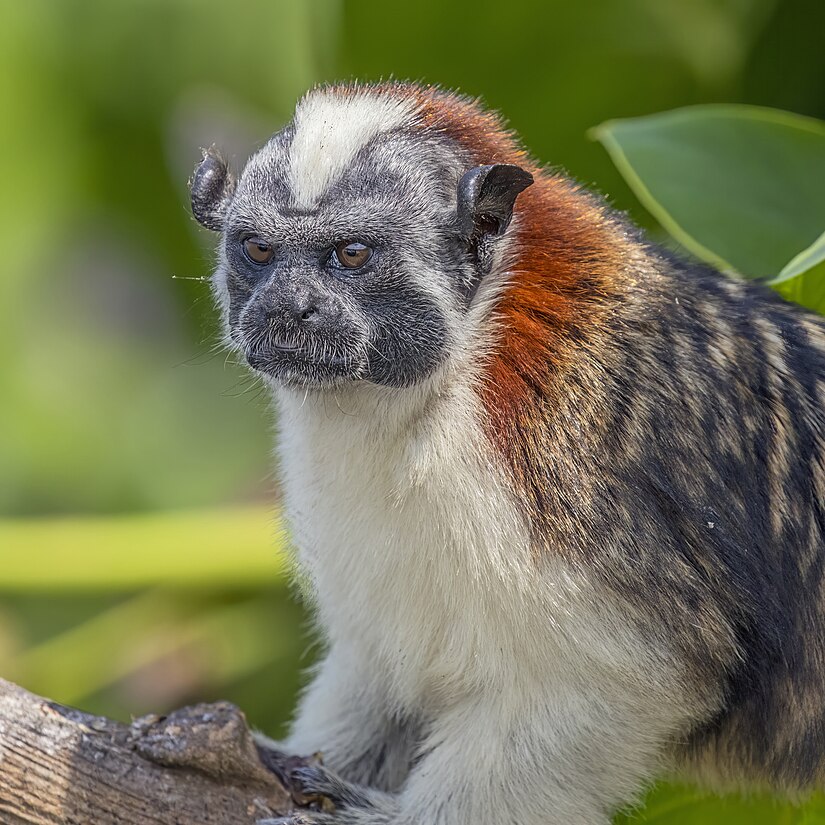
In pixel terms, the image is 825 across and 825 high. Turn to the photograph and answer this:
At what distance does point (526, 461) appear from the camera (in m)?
2.54

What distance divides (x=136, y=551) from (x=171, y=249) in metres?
2.47

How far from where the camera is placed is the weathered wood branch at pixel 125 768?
2.53 metres

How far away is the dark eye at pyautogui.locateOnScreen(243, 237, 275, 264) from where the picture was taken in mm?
2576

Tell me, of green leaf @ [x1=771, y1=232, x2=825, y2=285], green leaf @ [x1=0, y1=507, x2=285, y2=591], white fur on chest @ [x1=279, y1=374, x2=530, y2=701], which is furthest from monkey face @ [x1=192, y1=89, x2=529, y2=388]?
green leaf @ [x1=0, y1=507, x2=285, y2=591]

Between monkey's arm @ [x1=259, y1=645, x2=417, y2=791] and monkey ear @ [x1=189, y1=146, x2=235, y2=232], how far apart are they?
1.07m

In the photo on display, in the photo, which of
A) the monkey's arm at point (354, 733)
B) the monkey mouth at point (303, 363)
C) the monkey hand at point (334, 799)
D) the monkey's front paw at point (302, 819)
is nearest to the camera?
the monkey mouth at point (303, 363)

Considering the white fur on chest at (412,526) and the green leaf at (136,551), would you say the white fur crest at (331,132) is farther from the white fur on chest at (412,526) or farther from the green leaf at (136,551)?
the green leaf at (136,551)

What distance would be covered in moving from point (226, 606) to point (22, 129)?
109 inches

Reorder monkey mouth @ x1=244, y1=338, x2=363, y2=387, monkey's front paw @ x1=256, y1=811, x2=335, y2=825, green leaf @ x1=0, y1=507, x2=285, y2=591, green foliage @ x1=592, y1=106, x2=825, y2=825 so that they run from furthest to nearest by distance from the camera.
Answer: green leaf @ x1=0, y1=507, x2=285, y2=591 → green foliage @ x1=592, y1=106, x2=825, y2=825 → monkey's front paw @ x1=256, y1=811, x2=335, y2=825 → monkey mouth @ x1=244, y1=338, x2=363, y2=387

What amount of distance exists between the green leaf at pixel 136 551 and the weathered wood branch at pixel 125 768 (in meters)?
1.90

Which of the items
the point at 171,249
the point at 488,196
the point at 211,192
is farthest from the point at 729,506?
the point at 171,249

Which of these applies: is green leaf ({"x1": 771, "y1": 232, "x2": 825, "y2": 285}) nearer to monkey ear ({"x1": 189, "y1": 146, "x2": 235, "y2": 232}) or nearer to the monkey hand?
monkey ear ({"x1": 189, "y1": 146, "x2": 235, "y2": 232})

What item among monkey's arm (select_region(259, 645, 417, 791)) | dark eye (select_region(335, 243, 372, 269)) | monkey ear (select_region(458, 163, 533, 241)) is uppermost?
monkey ear (select_region(458, 163, 533, 241))

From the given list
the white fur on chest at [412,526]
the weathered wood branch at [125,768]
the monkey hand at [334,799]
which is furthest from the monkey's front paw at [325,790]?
the white fur on chest at [412,526]
